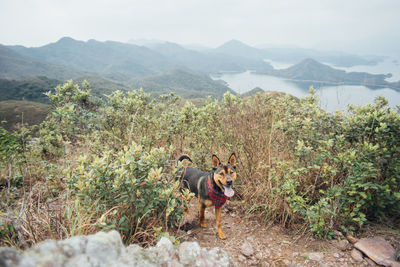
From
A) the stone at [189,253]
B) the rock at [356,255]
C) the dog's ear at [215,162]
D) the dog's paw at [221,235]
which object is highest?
the dog's ear at [215,162]

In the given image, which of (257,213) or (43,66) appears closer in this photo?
(257,213)

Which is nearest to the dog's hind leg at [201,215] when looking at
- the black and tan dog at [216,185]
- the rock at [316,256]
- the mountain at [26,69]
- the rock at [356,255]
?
the black and tan dog at [216,185]

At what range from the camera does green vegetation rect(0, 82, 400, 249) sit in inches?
95.5

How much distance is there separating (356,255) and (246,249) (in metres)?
1.45

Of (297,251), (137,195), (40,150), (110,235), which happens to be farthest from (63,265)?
(40,150)

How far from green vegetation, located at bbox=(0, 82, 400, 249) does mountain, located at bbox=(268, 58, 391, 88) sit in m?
1.64

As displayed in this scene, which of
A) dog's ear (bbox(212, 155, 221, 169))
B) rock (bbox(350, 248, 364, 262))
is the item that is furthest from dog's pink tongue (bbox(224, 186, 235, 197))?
rock (bbox(350, 248, 364, 262))

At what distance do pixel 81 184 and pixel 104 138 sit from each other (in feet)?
9.76

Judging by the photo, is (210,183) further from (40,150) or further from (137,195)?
(40,150)

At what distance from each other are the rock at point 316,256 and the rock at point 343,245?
0.34 m

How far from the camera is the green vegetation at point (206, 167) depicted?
2426 mm

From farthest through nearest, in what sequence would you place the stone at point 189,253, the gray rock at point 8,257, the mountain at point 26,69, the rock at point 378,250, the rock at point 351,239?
the mountain at point 26,69
the rock at point 351,239
the rock at point 378,250
the stone at point 189,253
the gray rock at point 8,257

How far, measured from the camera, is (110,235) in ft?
4.53

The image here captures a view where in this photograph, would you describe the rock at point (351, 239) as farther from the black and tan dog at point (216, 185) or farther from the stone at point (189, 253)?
the stone at point (189, 253)
